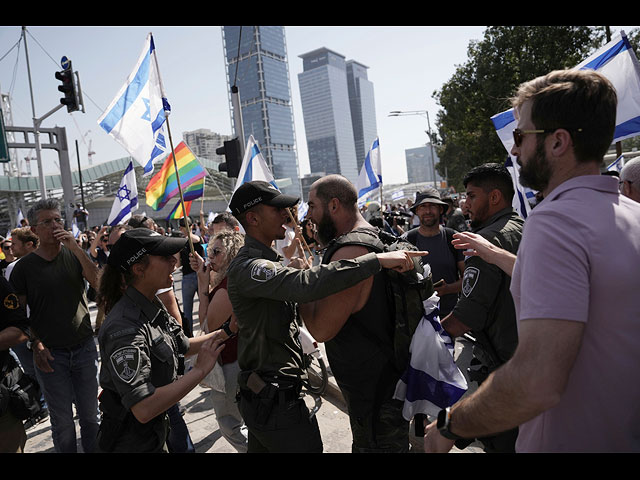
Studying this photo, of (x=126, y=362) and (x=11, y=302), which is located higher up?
(x=11, y=302)

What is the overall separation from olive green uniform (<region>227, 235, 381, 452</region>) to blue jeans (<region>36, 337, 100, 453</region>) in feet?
7.11

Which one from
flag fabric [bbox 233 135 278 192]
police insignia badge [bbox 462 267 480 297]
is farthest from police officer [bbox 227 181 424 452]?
flag fabric [bbox 233 135 278 192]

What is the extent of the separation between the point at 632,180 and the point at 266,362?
3.06 meters

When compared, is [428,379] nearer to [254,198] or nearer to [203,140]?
[254,198]

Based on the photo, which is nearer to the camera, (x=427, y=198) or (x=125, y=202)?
(x=427, y=198)

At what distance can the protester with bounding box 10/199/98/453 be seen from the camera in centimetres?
375

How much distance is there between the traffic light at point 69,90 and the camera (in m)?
12.5

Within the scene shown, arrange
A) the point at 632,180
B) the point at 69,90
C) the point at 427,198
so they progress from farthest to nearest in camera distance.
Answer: the point at 69,90 → the point at 427,198 → the point at 632,180

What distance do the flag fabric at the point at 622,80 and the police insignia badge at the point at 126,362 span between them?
3.55 m

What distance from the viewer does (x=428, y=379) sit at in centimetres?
226

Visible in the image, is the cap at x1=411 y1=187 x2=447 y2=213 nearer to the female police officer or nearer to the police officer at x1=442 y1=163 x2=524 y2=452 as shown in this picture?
the police officer at x1=442 y1=163 x2=524 y2=452

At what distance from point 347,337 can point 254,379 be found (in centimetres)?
58

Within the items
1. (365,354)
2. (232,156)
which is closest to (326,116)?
(232,156)

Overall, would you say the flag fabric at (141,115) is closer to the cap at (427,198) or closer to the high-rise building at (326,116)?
the cap at (427,198)
